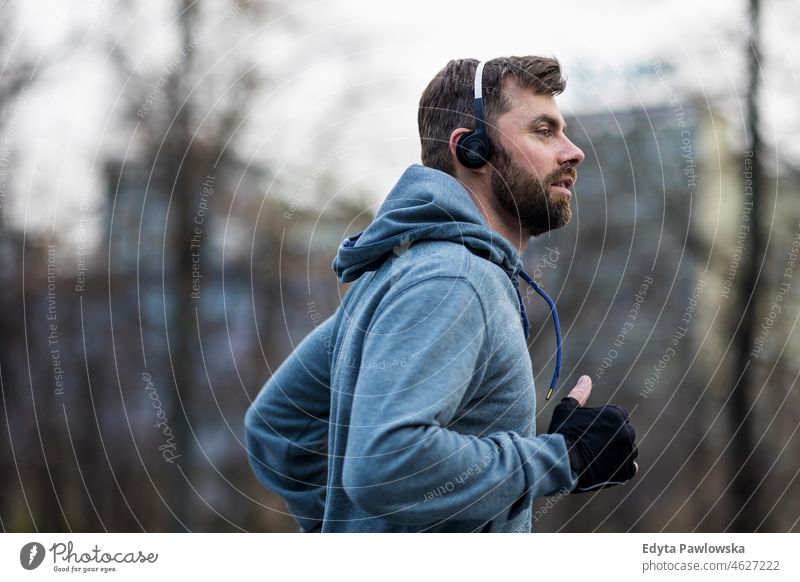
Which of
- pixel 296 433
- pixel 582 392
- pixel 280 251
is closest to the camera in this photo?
pixel 582 392

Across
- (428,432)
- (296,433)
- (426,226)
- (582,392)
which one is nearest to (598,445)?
(582,392)

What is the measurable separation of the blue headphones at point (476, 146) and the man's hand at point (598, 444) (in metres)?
0.78

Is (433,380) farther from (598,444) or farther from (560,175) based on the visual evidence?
(560,175)

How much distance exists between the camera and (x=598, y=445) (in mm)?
2350

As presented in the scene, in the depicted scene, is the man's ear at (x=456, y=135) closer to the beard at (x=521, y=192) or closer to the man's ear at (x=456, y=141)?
the man's ear at (x=456, y=141)

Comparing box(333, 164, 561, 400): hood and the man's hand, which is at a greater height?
box(333, 164, 561, 400): hood

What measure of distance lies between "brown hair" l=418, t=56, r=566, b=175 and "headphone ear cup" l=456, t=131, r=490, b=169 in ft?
0.20

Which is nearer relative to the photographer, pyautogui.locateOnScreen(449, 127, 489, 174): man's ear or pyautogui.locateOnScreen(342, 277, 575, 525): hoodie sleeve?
pyautogui.locateOnScreen(342, 277, 575, 525): hoodie sleeve

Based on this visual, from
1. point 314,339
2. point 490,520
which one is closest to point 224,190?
point 314,339

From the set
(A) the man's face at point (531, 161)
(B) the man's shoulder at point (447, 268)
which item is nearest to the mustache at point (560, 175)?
(A) the man's face at point (531, 161)

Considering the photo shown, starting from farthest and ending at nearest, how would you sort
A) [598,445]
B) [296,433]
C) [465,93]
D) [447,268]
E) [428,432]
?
[296,433], [465,93], [598,445], [447,268], [428,432]

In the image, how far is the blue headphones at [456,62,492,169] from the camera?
261cm

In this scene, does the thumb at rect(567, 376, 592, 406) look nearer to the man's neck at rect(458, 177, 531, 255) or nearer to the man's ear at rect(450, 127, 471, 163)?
the man's neck at rect(458, 177, 531, 255)

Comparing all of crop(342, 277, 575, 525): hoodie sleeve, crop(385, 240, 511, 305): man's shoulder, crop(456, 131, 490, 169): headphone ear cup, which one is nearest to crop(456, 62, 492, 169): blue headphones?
crop(456, 131, 490, 169): headphone ear cup
